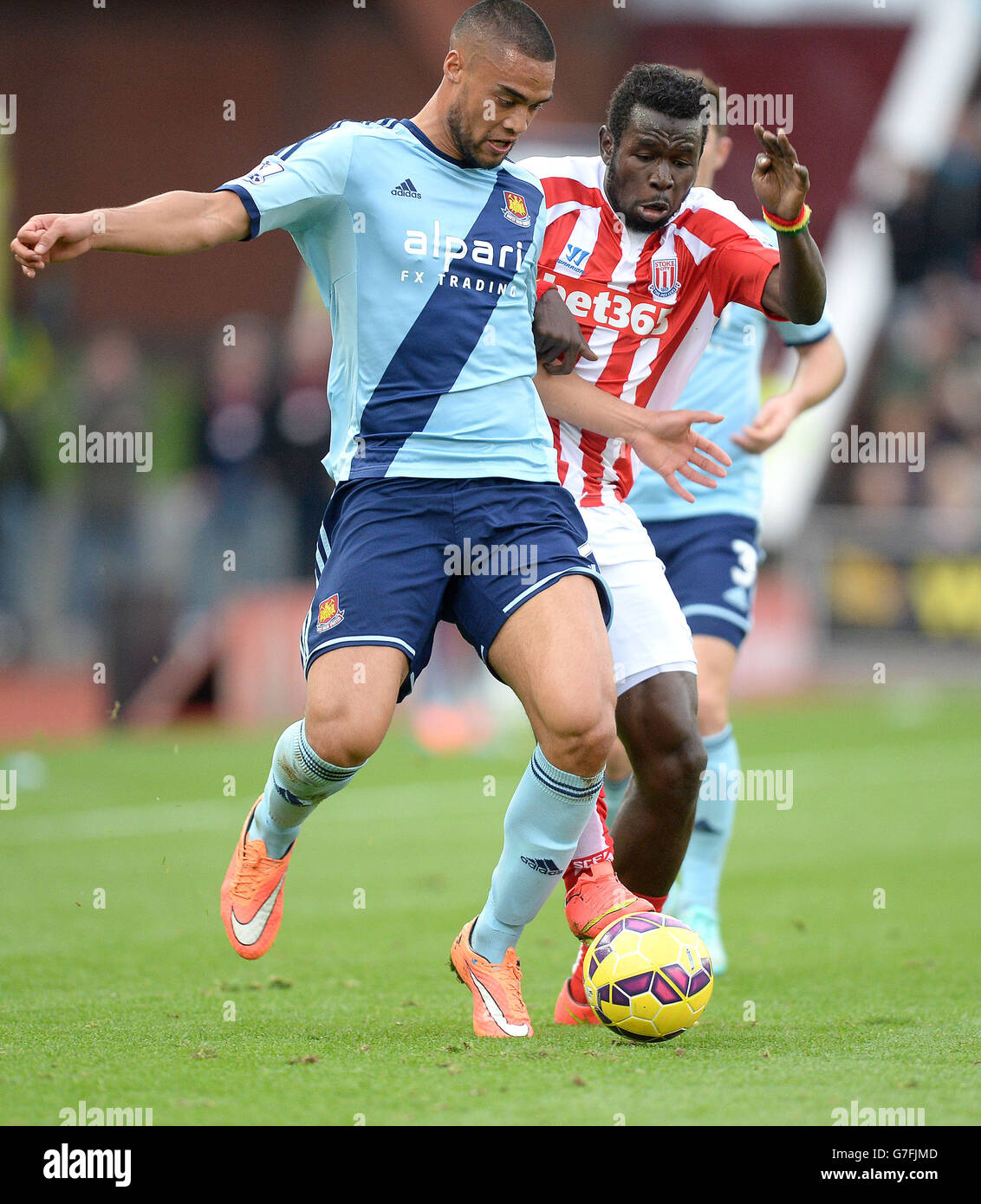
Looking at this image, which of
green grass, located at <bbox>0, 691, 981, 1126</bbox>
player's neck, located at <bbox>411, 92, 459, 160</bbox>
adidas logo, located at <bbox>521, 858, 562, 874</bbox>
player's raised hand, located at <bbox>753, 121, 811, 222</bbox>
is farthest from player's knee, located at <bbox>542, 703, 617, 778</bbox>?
player's neck, located at <bbox>411, 92, 459, 160</bbox>

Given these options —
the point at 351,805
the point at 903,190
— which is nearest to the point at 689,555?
the point at 351,805

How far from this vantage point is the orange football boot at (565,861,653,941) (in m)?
4.87

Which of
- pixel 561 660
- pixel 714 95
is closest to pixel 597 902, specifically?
pixel 561 660

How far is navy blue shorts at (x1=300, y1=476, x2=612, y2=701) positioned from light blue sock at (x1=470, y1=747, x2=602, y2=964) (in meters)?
0.42

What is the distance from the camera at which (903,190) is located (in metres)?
18.4

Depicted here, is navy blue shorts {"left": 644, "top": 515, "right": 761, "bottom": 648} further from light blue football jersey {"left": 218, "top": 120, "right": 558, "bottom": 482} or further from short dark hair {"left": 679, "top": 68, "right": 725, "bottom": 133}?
light blue football jersey {"left": 218, "top": 120, "right": 558, "bottom": 482}

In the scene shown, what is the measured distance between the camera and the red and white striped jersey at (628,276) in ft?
17.1

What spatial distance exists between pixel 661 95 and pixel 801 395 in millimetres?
1662

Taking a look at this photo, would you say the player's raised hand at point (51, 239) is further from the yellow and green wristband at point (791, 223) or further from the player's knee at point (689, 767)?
the player's knee at point (689, 767)

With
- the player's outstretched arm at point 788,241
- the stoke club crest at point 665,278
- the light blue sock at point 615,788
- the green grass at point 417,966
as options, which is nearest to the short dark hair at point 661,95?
the player's outstretched arm at point 788,241

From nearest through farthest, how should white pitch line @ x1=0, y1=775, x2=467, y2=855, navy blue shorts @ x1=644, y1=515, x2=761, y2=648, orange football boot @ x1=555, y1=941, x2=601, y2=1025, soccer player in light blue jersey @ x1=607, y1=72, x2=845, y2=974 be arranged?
orange football boot @ x1=555, y1=941, x2=601, y2=1025 → soccer player in light blue jersey @ x1=607, y1=72, x2=845, y2=974 → navy blue shorts @ x1=644, y1=515, x2=761, y2=648 → white pitch line @ x1=0, y1=775, x2=467, y2=855

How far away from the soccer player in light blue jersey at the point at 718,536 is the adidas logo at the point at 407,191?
1.70 m
